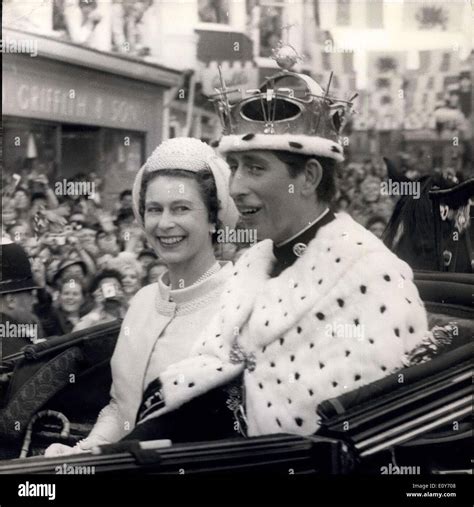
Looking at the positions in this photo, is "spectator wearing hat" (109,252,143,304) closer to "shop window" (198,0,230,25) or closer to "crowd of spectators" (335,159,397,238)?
"crowd of spectators" (335,159,397,238)

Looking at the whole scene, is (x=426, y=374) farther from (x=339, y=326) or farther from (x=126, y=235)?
(x=126, y=235)

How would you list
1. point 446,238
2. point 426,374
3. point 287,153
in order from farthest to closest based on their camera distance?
point 446,238, point 287,153, point 426,374

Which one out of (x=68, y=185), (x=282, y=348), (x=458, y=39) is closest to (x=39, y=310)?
(x=68, y=185)

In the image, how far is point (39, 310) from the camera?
163 inches

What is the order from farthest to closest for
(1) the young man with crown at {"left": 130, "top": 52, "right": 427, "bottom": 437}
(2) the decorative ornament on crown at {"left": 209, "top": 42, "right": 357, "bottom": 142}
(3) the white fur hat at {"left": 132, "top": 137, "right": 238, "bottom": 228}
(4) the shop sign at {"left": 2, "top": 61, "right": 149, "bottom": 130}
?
(4) the shop sign at {"left": 2, "top": 61, "right": 149, "bottom": 130}, (3) the white fur hat at {"left": 132, "top": 137, "right": 238, "bottom": 228}, (2) the decorative ornament on crown at {"left": 209, "top": 42, "right": 357, "bottom": 142}, (1) the young man with crown at {"left": 130, "top": 52, "right": 427, "bottom": 437}

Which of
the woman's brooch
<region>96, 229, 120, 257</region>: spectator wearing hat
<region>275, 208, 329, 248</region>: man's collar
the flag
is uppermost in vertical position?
the flag

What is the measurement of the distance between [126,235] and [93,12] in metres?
0.91

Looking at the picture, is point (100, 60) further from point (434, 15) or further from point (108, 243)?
point (434, 15)

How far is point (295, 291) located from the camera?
3.74 meters

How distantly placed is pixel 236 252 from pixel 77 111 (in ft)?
2.91

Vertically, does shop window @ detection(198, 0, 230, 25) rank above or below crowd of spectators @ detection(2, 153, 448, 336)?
above

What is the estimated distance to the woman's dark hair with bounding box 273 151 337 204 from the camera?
3.75m

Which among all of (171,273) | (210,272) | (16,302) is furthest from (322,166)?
(16,302)

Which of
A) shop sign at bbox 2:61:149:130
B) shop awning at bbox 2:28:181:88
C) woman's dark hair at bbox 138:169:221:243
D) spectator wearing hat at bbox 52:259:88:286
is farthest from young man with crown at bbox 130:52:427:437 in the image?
spectator wearing hat at bbox 52:259:88:286
